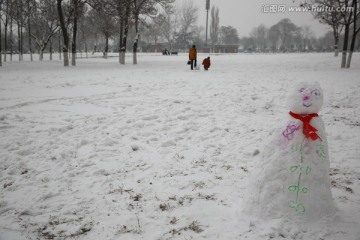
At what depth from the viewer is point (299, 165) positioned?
2.81 meters

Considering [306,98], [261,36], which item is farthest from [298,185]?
[261,36]

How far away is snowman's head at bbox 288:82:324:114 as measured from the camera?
2.76 m

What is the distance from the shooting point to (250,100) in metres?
8.91

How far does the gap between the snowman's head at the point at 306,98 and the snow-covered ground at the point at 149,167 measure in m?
0.39

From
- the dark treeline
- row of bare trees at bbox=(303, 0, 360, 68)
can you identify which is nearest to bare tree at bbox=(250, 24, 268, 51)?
the dark treeline

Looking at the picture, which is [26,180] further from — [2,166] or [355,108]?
[355,108]

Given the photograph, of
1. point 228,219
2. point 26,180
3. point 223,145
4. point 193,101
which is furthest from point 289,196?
point 193,101

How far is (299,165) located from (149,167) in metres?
2.56

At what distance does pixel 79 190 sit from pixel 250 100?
6631mm

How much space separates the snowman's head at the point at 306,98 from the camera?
2762mm

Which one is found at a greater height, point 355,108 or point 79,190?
point 355,108

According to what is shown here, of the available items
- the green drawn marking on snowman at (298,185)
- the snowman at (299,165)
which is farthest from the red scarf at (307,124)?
the green drawn marking on snowman at (298,185)

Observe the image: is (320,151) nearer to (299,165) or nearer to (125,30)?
(299,165)

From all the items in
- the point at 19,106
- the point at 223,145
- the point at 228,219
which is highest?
the point at 19,106
